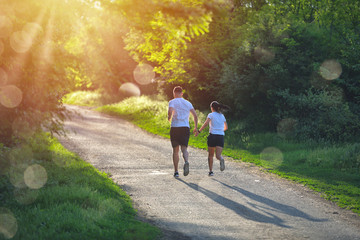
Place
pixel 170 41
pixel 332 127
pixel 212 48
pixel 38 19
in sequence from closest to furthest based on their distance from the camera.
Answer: pixel 38 19
pixel 170 41
pixel 332 127
pixel 212 48

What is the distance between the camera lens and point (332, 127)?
16.2 meters

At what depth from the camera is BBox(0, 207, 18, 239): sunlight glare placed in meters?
5.25

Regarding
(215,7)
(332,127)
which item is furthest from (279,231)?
(332,127)

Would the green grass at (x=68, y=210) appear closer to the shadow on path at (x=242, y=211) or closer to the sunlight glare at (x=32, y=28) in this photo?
the shadow on path at (x=242, y=211)

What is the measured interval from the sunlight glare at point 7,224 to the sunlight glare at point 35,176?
142cm

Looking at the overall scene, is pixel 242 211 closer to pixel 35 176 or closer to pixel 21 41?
pixel 35 176

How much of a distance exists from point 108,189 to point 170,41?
3.32 metres

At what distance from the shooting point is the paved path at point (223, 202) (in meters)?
6.12

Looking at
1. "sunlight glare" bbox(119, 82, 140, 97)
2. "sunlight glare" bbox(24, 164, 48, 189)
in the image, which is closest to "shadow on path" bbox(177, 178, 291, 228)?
"sunlight glare" bbox(24, 164, 48, 189)

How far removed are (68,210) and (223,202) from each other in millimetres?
3102

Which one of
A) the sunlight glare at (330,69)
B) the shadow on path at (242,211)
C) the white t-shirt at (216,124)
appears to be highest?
the sunlight glare at (330,69)

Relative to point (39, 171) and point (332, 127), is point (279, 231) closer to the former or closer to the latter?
point (39, 171)

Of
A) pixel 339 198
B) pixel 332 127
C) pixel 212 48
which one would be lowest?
pixel 339 198

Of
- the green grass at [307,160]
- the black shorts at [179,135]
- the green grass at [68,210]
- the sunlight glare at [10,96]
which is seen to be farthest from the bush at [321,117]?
the sunlight glare at [10,96]
